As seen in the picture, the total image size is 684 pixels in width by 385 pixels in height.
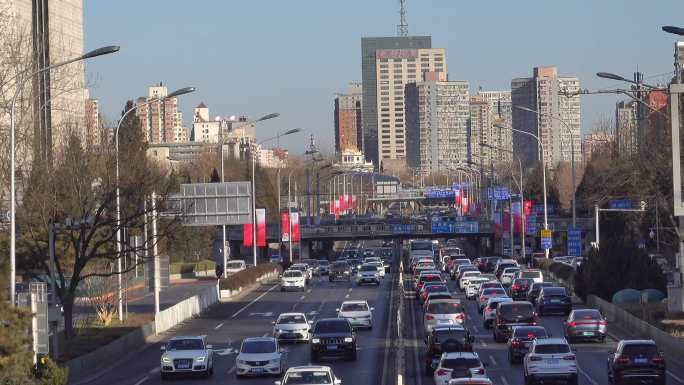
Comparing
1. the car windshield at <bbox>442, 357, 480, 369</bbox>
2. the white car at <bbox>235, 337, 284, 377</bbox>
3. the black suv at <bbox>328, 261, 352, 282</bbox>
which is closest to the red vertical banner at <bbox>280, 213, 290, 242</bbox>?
the black suv at <bbox>328, 261, 352, 282</bbox>

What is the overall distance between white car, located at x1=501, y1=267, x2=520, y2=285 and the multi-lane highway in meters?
3.19

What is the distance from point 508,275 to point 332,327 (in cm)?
3659

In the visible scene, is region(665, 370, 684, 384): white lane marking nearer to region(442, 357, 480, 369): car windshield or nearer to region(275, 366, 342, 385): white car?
region(442, 357, 480, 369): car windshield

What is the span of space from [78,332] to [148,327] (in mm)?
2695

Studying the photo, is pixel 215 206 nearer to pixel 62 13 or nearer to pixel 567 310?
pixel 567 310

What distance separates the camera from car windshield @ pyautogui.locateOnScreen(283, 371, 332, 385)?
28.4m

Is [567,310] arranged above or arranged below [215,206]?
below

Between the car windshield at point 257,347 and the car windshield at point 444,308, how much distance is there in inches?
449

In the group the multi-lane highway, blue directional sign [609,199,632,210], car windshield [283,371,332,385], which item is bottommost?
the multi-lane highway

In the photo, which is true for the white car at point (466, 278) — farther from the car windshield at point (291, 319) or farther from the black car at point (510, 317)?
the car windshield at point (291, 319)

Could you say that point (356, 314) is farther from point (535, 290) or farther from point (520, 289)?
point (520, 289)

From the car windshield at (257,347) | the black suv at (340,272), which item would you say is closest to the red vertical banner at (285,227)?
the black suv at (340,272)

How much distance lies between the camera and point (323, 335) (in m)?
39.3

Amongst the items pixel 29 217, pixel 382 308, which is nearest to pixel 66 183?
pixel 29 217
